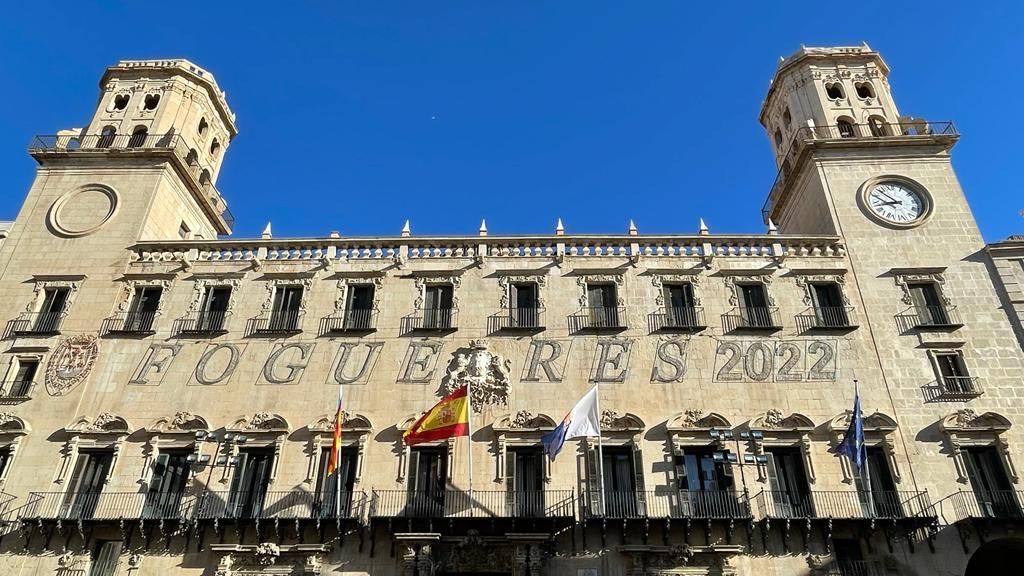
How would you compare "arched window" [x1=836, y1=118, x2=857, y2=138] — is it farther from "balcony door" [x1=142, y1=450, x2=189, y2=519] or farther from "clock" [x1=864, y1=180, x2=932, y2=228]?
"balcony door" [x1=142, y1=450, x2=189, y2=519]

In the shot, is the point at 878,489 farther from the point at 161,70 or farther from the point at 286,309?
the point at 161,70

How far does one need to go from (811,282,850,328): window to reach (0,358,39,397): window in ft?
95.5

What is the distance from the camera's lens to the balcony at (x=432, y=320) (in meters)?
26.7

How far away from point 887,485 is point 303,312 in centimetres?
2157

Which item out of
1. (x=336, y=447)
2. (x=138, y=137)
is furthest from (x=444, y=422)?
(x=138, y=137)

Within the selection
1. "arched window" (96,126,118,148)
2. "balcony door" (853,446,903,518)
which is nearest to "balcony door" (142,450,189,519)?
"arched window" (96,126,118,148)

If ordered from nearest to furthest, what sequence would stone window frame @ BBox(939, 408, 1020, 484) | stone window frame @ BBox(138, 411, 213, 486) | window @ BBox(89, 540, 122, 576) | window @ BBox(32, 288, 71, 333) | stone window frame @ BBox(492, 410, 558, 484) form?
window @ BBox(89, 540, 122, 576)
stone window frame @ BBox(939, 408, 1020, 484)
stone window frame @ BBox(492, 410, 558, 484)
stone window frame @ BBox(138, 411, 213, 486)
window @ BBox(32, 288, 71, 333)

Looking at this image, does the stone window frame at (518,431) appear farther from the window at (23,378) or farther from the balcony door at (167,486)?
the window at (23,378)

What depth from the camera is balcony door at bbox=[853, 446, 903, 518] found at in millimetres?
22438

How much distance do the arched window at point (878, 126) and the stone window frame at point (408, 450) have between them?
24320 millimetres

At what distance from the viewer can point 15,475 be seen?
2375 cm

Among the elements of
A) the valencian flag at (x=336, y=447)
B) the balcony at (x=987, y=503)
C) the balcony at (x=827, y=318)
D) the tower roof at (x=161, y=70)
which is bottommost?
the balcony at (x=987, y=503)

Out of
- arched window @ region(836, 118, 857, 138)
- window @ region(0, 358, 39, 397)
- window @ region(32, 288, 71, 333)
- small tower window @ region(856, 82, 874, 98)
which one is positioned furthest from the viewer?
small tower window @ region(856, 82, 874, 98)

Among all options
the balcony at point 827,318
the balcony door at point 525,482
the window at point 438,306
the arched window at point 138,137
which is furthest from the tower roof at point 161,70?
the balcony at point 827,318
